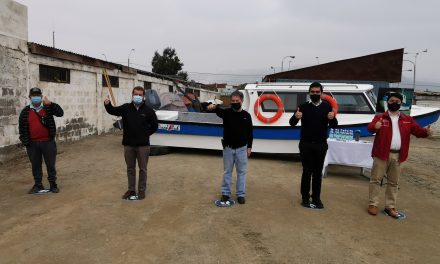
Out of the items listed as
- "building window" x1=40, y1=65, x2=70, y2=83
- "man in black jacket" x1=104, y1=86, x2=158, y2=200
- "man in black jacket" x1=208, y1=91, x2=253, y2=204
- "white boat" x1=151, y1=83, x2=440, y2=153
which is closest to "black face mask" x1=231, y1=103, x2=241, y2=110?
"man in black jacket" x1=208, y1=91, x2=253, y2=204

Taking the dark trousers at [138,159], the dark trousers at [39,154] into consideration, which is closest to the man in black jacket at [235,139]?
the dark trousers at [138,159]

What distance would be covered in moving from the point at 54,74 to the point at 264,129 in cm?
640

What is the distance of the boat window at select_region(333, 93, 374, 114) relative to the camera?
8703mm

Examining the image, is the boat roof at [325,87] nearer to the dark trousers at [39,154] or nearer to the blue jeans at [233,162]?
the blue jeans at [233,162]

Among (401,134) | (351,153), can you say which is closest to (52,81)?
(351,153)

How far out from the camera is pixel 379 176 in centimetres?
489

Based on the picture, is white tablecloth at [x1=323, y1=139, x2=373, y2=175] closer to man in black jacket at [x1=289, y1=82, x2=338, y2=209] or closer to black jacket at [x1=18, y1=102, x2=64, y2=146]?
man in black jacket at [x1=289, y1=82, x2=338, y2=209]

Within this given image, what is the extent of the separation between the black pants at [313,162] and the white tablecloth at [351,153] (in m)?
1.96

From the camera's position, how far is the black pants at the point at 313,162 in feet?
16.2

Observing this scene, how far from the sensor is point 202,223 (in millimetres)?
4371

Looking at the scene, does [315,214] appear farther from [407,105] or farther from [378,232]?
[407,105]

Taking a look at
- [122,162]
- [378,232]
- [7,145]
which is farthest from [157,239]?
[7,145]

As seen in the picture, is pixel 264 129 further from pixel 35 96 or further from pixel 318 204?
pixel 35 96

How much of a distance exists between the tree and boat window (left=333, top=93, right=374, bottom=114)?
4304cm
